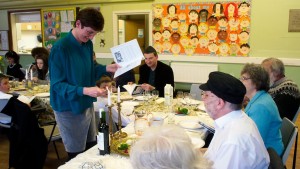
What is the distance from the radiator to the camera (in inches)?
217

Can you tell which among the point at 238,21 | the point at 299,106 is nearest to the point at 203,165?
the point at 299,106

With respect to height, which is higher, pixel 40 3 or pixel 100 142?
pixel 40 3

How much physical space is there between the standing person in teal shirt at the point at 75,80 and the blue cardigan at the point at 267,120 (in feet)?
3.36

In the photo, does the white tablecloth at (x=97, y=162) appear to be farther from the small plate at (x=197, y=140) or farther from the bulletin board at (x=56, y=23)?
the bulletin board at (x=56, y=23)

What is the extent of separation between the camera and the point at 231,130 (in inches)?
51.7

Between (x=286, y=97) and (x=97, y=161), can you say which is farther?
(x=286, y=97)

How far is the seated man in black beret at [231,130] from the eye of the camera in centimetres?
125

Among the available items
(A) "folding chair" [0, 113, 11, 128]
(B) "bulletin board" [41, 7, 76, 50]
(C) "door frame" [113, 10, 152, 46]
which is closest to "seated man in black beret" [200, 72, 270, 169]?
(A) "folding chair" [0, 113, 11, 128]

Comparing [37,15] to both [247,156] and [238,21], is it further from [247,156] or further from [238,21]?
[247,156]

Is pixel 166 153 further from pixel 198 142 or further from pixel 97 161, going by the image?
pixel 198 142

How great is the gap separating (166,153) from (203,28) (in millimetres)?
4885

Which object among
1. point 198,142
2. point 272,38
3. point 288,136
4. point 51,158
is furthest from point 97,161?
point 272,38

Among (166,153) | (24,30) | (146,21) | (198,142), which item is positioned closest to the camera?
(166,153)

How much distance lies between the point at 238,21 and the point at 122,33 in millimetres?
2686
